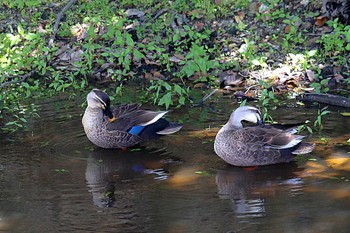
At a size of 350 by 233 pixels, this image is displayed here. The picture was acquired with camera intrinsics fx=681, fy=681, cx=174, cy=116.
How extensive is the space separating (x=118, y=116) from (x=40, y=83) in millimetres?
4017

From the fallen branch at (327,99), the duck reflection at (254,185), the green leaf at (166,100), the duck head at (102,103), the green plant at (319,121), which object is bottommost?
the duck reflection at (254,185)

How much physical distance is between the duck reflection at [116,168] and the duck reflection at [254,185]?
72cm

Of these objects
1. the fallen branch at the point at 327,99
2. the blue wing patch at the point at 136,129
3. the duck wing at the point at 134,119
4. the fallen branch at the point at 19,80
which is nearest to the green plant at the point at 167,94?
the duck wing at the point at 134,119

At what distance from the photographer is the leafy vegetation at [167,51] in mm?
10938

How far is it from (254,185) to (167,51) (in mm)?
6227

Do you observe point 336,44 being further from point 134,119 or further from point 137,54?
point 134,119

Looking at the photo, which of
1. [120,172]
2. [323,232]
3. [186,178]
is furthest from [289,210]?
[120,172]

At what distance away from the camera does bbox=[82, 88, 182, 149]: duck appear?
26.9 ft

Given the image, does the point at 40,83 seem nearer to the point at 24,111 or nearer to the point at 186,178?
the point at 24,111

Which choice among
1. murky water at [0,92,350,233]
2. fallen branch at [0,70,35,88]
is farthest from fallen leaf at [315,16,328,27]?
fallen branch at [0,70,35,88]

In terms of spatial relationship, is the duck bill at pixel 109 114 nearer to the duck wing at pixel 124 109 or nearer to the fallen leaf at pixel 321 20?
the duck wing at pixel 124 109

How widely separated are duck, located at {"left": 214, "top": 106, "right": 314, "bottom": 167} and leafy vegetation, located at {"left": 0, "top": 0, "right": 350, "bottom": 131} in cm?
174

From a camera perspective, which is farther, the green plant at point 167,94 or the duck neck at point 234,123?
the green plant at point 167,94

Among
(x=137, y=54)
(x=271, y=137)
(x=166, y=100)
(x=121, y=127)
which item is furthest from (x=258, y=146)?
(x=137, y=54)
